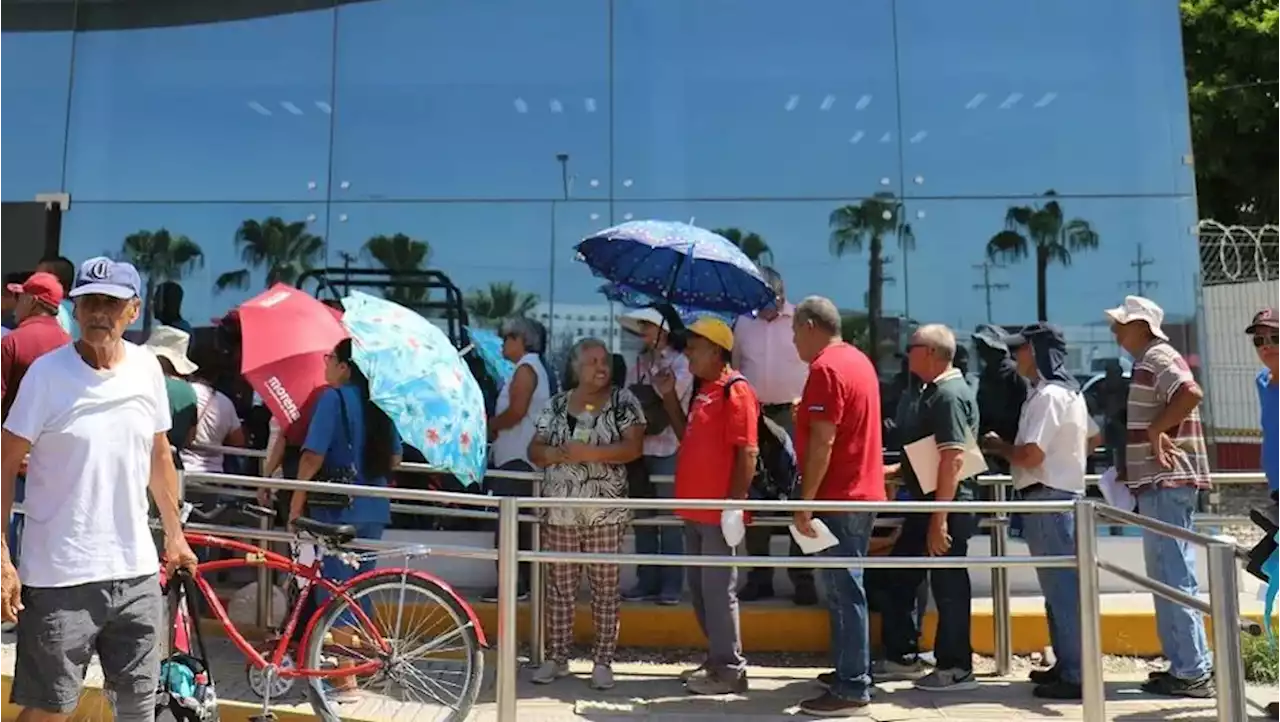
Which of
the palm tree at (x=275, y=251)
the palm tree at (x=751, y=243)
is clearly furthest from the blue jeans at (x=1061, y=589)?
the palm tree at (x=275, y=251)

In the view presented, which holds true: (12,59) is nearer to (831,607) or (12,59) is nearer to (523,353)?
(523,353)

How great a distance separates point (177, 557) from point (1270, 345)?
4.57m

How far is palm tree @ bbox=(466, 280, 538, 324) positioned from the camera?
24.0 feet

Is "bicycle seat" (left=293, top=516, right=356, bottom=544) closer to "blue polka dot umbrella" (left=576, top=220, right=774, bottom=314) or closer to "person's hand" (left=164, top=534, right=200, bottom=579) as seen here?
"person's hand" (left=164, top=534, right=200, bottom=579)

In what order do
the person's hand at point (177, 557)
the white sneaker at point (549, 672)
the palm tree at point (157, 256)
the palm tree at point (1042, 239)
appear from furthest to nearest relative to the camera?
the palm tree at point (157, 256), the palm tree at point (1042, 239), the white sneaker at point (549, 672), the person's hand at point (177, 557)

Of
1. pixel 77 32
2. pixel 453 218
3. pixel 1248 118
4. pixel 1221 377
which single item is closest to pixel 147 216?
pixel 77 32

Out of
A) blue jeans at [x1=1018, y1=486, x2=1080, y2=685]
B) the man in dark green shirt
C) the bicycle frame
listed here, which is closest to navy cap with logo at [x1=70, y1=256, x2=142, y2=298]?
the bicycle frame

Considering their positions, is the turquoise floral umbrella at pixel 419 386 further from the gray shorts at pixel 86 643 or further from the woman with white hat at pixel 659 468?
the woman with white hat at pixel 659 468

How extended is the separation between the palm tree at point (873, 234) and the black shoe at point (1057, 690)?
2.84m

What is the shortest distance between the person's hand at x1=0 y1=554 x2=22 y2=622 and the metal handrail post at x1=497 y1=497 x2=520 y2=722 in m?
1.61

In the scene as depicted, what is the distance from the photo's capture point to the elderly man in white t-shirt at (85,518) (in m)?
3.02

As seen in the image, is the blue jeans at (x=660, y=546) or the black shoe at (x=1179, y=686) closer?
the black shoe at (x=1179, y=686)

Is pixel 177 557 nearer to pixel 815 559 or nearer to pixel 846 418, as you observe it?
pixel 815 559

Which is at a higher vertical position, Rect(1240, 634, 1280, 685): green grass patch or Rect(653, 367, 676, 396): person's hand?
Rect(653, 367, 676, 396): person's hand
